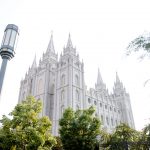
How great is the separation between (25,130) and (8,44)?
315 inches

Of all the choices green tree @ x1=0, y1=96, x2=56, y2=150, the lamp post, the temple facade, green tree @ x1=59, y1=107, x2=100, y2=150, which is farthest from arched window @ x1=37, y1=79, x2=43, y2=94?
the lamp post

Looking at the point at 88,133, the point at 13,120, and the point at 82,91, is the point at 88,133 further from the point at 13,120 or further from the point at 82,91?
the point at 82,91

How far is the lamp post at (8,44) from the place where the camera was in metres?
4.23

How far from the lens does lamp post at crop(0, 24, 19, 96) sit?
4.23m

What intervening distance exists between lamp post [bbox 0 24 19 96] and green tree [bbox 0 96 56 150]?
7.63m

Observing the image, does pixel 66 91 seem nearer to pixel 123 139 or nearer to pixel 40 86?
pixel 40 86

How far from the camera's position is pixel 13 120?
12.0 metres

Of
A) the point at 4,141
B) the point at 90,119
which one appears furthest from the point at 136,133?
the point at 4,141

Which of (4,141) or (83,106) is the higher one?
(83,106)

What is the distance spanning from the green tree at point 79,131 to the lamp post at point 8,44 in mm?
9507

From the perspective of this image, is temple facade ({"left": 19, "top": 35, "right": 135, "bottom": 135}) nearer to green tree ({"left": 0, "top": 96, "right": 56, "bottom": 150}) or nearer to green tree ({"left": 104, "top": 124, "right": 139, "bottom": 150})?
green tree ({"left": 104, "top": 124, "right": 139, "bottom": 150})

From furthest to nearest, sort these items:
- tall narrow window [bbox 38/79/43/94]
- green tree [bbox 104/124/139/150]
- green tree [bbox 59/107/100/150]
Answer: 1. tall narrow window [bbox 38/79/43/94]
2. green tree [bbox 59/107/100/150]
3. green tree [bbox 104/124/139/150]

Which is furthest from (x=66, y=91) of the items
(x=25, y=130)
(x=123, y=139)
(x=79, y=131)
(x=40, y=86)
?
(x=25, y=130)

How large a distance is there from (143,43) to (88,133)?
8.52 m
